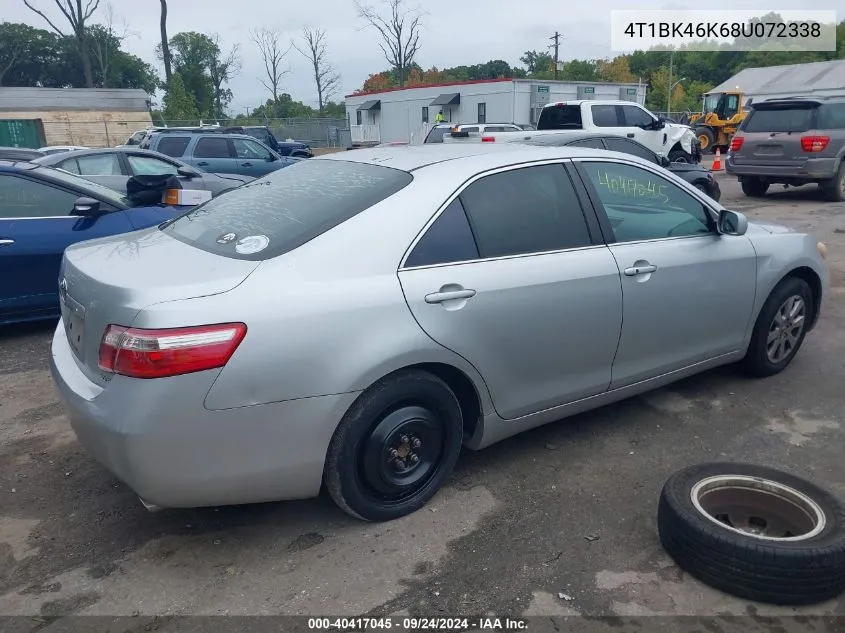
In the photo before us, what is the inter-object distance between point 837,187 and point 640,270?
11431 millimetres

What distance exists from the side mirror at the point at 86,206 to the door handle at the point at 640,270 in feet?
14.6

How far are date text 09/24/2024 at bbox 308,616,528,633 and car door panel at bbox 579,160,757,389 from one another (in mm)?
1603

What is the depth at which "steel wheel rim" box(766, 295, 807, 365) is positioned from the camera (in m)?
4.49

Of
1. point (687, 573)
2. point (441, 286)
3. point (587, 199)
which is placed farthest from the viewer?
point (587, 199)

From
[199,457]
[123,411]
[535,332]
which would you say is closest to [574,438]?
[535,332]

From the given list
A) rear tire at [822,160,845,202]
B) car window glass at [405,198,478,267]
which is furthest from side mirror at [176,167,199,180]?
rear tire at [822,160,845,202]

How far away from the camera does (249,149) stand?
14.7 metres

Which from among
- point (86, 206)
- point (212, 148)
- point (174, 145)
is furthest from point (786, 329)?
point (174, 145)

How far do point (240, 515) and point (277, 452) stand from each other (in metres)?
0.70

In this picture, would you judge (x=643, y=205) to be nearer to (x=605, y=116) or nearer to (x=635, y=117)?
(x=605, y=116)

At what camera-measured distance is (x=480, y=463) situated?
359cm

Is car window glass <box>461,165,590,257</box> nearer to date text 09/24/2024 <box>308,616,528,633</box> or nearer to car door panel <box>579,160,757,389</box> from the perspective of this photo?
car door panel <box>579,160,757,389</box>

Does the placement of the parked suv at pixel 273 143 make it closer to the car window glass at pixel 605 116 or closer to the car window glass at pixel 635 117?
the car window glass at pixel 605 116

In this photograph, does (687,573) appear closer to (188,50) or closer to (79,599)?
(79,599)
